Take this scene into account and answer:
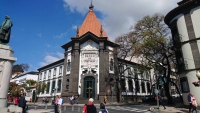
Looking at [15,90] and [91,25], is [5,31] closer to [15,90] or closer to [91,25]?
[91,25]

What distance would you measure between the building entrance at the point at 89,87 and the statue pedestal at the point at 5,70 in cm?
1923

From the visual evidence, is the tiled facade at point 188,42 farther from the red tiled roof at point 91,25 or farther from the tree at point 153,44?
the red tiled roof at point 91,25

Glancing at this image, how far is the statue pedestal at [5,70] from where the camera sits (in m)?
9.88

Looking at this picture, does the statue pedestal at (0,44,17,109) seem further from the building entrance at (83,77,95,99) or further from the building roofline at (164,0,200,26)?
the building roofline at (164,0,200,26)

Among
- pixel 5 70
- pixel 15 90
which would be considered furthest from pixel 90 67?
pixel 15 90

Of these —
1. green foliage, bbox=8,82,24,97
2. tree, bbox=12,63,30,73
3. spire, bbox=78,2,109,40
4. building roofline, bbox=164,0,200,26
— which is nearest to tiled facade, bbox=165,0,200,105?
building roofline, bbox=164,0,200,26

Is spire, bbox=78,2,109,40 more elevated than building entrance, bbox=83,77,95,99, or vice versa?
spire, bbox=78,2,109,40

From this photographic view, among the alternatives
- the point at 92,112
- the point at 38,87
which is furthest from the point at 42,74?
the point at 92,112

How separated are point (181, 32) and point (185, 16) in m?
2.01

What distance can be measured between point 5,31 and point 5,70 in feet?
10.3

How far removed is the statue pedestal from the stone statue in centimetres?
61

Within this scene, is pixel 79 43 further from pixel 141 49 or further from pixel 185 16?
pixel 185 16

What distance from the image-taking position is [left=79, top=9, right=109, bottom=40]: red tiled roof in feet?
114

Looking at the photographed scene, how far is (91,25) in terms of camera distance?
3628cm
